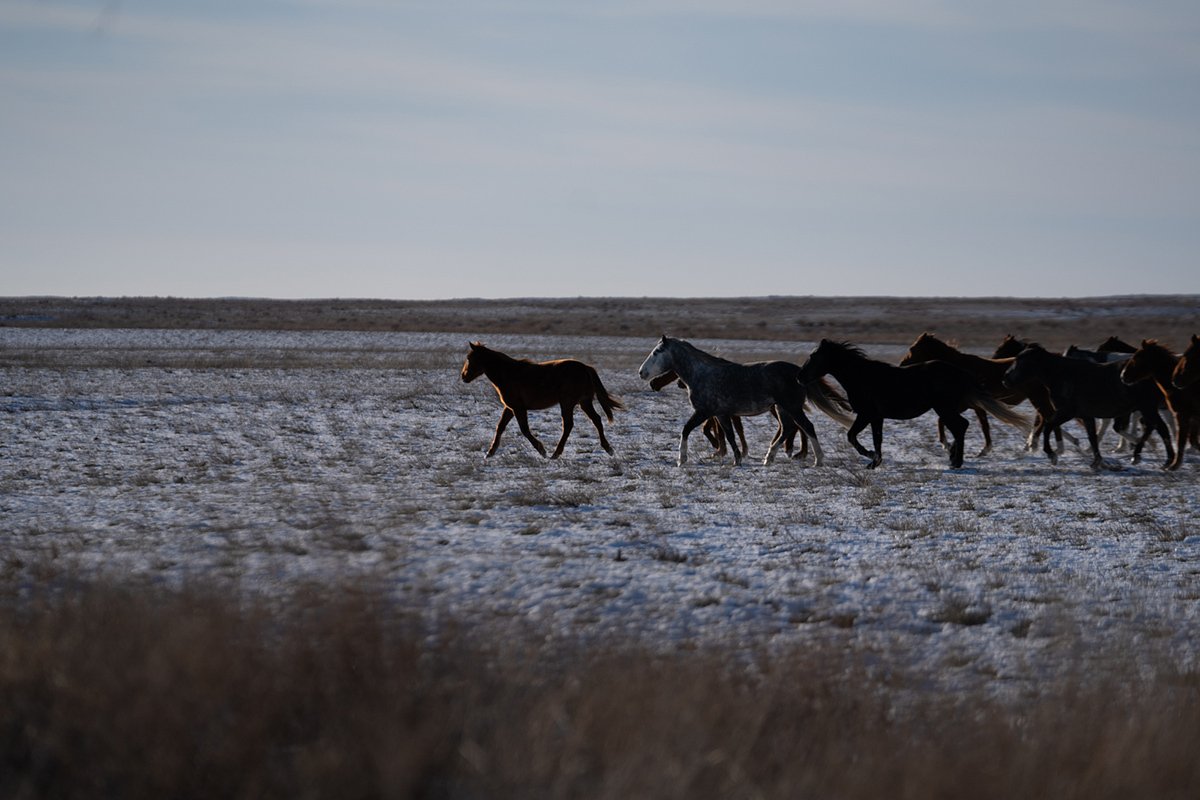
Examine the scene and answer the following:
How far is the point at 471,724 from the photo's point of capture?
465 centimetres

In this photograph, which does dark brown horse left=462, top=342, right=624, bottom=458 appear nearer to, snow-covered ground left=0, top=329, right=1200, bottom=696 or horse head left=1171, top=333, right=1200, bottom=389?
snow-covered ground left=0, top=329, right=1200, bottom=696

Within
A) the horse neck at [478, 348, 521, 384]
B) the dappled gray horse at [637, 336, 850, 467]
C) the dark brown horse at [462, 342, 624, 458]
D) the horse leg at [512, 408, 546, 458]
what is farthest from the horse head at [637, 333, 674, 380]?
the horse neck at [478, 348, 521, 384]

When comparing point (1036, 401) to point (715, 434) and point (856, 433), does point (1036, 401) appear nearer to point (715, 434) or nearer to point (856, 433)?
point (856, 433)

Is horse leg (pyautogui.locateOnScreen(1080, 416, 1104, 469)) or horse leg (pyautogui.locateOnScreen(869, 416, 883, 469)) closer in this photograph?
horse leg (pyautogui.locateOnScreen(869, 416, 883, 469))

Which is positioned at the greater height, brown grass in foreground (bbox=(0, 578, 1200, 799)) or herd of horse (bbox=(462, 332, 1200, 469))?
herd of horse (bbox=(462, 332, 1200, 469))

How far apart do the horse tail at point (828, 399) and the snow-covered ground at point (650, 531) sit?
96 centimetres

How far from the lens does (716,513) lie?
10.7 metres

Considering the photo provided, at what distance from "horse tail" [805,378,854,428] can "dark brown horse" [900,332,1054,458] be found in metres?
1.23

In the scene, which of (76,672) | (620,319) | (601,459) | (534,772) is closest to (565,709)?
(534,772)

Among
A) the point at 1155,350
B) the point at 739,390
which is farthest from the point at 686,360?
the point at 1155,350

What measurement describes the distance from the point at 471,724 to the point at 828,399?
12.9 meters

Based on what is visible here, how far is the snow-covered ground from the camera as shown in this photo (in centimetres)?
680

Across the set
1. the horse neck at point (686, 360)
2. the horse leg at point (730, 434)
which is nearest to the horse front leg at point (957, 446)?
the horse leg at point (730, 434)

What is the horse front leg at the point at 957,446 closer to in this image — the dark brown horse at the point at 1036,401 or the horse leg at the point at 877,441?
the horse leg at the point at 877,441
